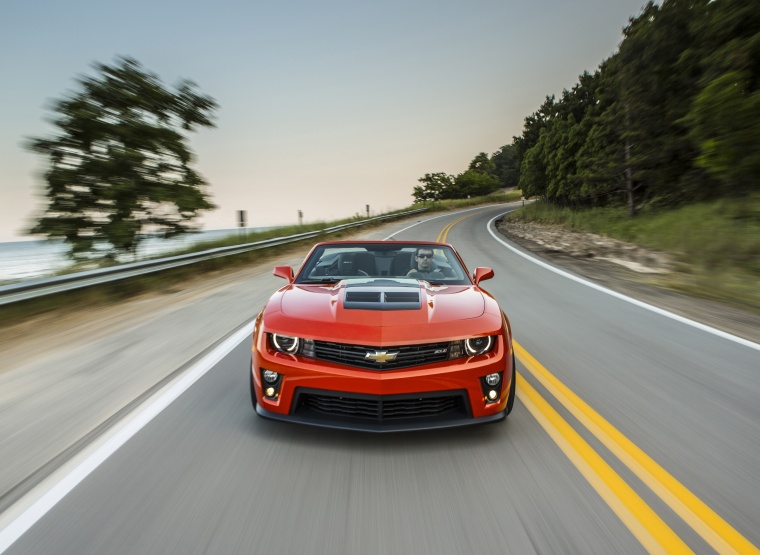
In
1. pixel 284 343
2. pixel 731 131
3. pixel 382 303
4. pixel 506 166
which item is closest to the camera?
pixel 284 343

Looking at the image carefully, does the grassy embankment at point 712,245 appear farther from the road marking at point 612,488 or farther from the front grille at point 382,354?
the front grille at point 382,354

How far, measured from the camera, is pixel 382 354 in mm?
2887

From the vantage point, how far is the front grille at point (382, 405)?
2846mm

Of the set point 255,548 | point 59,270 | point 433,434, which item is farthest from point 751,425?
point 59,270

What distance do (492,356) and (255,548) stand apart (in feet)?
5.71

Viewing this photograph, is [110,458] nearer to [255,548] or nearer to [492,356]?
[255,548]

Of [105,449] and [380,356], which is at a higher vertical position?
[380,356]

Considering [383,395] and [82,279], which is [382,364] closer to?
[383,395]

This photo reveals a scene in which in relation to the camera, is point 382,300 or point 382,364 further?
point 382,300

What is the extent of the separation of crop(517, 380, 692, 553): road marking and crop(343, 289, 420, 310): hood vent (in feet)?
3.97

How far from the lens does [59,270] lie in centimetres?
988

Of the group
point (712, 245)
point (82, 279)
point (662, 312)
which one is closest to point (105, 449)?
point (82, 279)

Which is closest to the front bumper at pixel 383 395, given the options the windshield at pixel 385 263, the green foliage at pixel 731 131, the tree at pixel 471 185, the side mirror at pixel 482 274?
the side mirror at pixel 482 274

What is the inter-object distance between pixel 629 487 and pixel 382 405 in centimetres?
138
